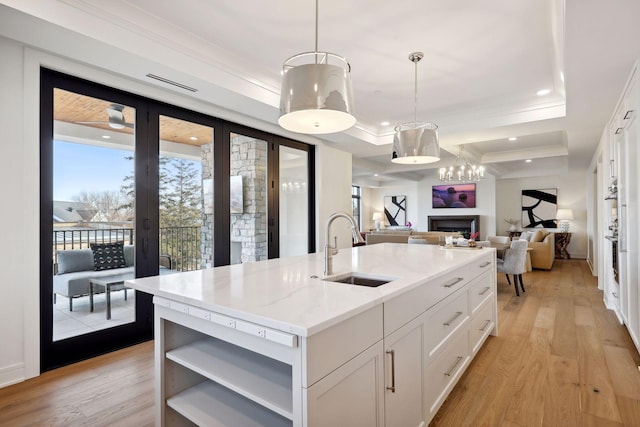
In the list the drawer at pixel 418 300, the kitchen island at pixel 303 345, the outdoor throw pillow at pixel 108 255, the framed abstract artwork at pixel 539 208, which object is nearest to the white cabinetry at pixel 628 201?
the drawer at pixel 418 300

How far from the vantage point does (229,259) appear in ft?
12.6

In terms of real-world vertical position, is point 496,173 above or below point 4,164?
above

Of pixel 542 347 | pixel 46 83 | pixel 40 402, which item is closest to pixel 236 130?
pixel 46 83

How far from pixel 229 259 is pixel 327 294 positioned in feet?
9.12

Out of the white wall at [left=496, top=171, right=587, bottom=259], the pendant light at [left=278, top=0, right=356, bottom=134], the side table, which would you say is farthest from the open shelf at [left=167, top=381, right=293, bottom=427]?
Answer: the white wall at [left=496, top=171, right=587, bottom=259]

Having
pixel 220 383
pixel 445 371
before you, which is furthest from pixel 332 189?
pixel 220 383

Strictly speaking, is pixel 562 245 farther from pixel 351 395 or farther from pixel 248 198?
pixel 351 395

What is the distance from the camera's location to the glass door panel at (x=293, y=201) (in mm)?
4727

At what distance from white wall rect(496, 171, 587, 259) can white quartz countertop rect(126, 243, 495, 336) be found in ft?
29.1

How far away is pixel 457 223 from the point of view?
10.2 m

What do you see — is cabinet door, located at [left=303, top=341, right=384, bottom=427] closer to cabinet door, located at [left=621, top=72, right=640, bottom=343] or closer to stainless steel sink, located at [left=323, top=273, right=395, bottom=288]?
stainless steel sink, located at [left=323, top=273, right=395, bottom=288]

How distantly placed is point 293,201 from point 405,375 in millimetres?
3669

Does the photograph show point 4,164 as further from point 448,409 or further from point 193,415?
point 448,409

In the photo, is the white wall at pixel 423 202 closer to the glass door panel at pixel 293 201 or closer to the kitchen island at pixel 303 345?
the glass door panel at pixel 293 201
